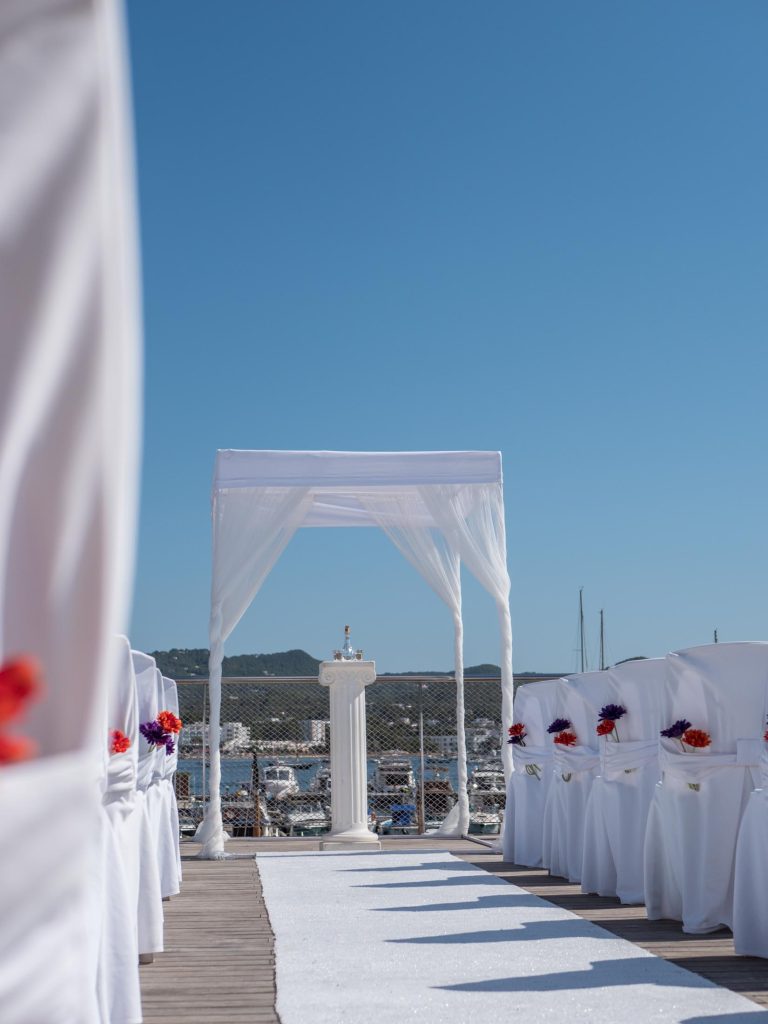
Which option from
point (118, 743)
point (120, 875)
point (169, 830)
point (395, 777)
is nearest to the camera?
point (120, 875)

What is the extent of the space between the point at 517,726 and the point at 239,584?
7.15ft

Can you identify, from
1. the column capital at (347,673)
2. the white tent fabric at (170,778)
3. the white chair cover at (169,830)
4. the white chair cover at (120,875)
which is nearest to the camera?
the white chair cover at (120,875)

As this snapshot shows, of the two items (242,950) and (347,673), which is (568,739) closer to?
(242,950)

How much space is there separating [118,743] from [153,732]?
1365 millimetres

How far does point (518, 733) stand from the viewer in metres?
7.67

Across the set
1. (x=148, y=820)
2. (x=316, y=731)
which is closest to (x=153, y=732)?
(x=148, y=820)

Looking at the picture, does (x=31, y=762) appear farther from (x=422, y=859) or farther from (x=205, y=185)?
(x=205, y=185)

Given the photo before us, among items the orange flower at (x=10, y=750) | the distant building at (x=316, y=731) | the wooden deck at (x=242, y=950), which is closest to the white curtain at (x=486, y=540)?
the distant building at (x=316, y=731)

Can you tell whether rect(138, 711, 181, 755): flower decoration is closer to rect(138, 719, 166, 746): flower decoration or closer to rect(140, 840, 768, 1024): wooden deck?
rect(138, 719, 166, 746): flower decoration

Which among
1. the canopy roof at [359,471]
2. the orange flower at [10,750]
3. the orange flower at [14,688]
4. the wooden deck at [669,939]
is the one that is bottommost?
the wooden deck at [669,939]

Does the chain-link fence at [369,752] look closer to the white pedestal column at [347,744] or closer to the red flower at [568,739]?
the white pedestal column at [347,744]

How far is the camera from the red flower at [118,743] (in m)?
3.83

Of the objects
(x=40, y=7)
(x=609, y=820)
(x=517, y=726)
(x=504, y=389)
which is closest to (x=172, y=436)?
(x=504, y=389)

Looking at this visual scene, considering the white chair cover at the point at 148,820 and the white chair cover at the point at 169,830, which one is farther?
the white chair cover at the point at 169,830
